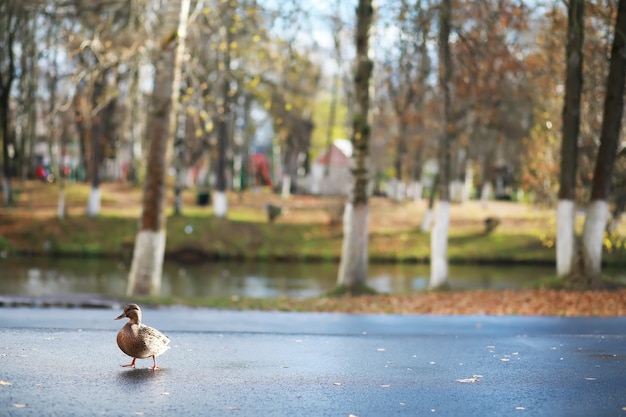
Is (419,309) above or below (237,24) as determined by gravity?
below

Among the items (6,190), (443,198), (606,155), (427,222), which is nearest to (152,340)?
(606,155)

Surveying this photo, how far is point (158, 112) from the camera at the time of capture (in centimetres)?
2314

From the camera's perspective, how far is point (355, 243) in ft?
78.6

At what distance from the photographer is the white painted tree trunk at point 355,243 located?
78.4 ft

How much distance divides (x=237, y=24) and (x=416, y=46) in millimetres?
4814

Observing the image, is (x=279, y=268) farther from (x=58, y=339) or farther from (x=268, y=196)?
(x=58, y=339)

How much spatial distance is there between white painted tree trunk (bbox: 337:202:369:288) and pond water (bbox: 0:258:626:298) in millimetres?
4104

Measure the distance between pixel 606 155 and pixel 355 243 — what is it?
668cm

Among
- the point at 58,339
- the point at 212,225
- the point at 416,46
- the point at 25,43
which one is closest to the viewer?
the point at 58,339

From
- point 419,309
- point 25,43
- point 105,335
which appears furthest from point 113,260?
point 105,335

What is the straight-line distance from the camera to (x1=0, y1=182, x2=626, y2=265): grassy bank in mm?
48125

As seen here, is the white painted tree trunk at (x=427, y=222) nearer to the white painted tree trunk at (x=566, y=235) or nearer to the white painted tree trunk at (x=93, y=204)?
the white painted tree trunk at (x=93, y=204)

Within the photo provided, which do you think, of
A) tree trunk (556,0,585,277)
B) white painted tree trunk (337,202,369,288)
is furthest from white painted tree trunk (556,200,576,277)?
white painted tree trunk (337,202,369,288)

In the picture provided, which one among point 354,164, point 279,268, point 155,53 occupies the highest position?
point 155,53
